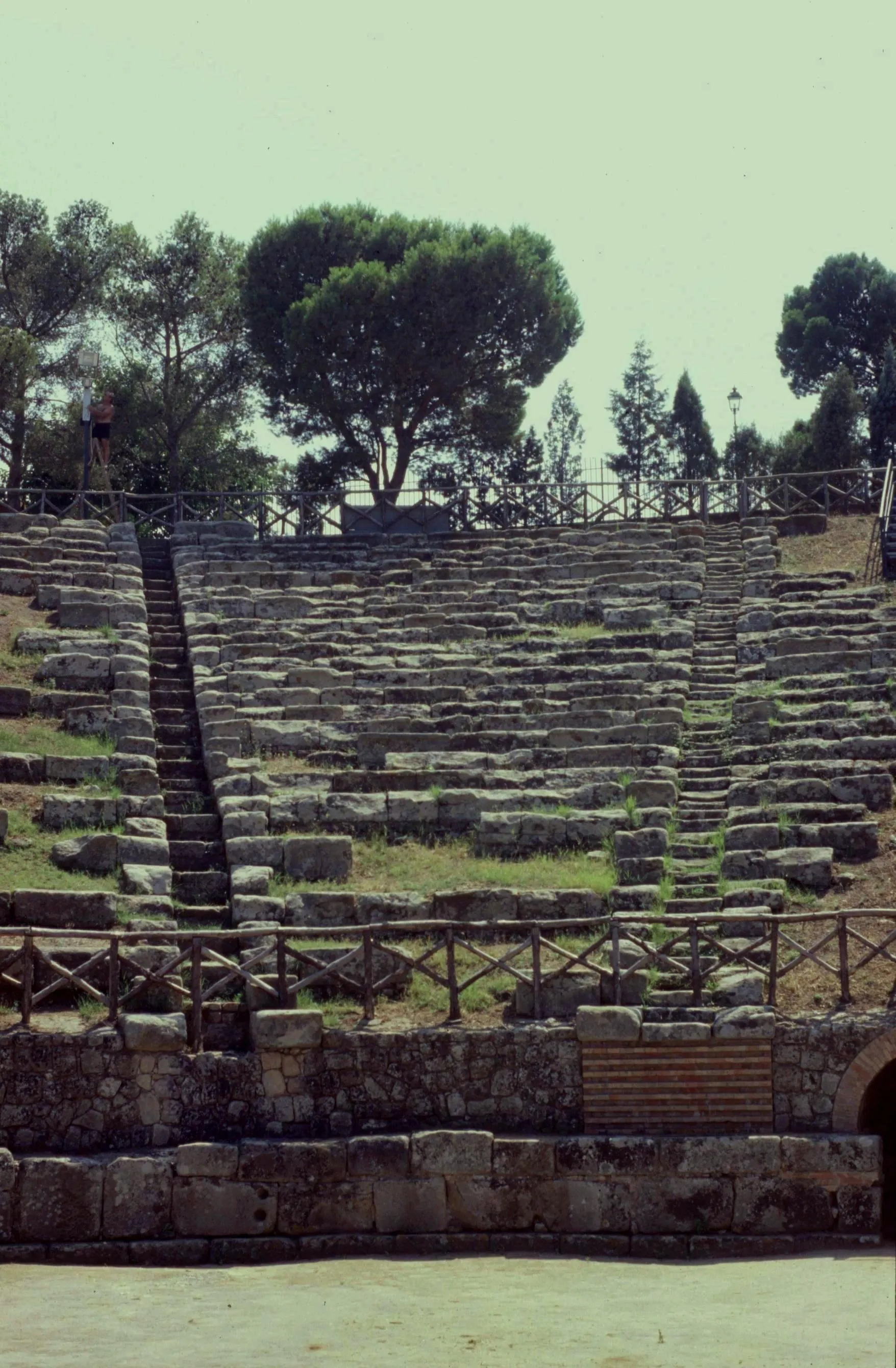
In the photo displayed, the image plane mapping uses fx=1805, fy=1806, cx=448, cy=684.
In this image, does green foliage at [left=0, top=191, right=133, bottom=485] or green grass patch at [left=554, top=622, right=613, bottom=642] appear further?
green foliage at [left=0, top=191, right=133, bottom=485]

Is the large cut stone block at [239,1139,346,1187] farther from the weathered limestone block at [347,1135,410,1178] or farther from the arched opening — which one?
the arched opening

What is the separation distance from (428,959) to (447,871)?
→ 1966 millimetres

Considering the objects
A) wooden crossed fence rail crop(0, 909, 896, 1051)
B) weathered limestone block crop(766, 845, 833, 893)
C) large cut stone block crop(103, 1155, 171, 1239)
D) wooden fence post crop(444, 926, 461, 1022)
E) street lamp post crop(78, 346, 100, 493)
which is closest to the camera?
large cut stone block crop(103, 1155, 171, 1239)

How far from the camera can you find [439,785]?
19.2 metres

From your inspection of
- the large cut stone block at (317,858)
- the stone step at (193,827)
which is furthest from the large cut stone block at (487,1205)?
the stone step at (193,827)

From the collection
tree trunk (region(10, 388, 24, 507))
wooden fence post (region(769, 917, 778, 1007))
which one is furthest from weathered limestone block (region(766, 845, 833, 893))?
tree trunk (region(10, 388, 24, 507))

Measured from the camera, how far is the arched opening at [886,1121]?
552 inches

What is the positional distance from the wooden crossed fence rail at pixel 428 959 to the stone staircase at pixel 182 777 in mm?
1571

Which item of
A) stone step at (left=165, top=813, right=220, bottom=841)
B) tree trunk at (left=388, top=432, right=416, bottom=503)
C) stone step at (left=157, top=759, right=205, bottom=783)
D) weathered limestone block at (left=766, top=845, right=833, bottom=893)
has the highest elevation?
tree trunk at (left=388, top=432, right=416, bottom=503)

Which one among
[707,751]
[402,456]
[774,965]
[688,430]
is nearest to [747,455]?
[688,430]

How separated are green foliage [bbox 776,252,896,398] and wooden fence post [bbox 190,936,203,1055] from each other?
36.5m

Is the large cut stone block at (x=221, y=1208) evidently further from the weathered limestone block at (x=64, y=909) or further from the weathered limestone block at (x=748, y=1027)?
the weathered limestone block at (x=748, y=1027)

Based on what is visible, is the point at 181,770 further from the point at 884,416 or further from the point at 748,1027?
the point at 884,416

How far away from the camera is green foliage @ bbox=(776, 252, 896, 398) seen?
48.3 metres
